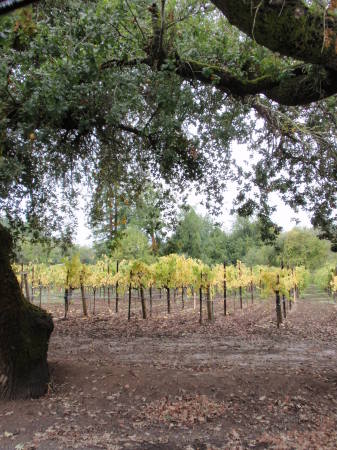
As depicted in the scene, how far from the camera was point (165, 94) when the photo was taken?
5621 mm

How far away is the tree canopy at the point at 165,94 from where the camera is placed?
445 centimetres

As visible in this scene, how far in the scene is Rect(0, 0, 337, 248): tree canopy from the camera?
14.6 feet

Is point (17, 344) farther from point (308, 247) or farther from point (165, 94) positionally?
point (308, 247)

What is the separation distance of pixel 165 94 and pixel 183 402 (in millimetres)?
4217

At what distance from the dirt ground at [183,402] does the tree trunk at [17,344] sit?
0.23 m

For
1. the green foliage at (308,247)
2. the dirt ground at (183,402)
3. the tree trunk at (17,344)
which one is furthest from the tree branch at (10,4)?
the green foliage at (308,247)

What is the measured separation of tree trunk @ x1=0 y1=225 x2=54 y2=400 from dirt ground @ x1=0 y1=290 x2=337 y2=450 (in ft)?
0.76

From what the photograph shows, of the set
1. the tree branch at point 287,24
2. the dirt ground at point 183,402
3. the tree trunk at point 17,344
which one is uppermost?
the tree branch at point 287,24

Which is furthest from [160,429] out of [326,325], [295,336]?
[326,325]

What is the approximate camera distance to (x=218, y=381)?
5781 mm

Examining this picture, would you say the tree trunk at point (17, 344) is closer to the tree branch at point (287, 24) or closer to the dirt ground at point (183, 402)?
the dirt ground at point (183, 402)

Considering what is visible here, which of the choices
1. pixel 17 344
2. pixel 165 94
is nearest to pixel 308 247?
pixel 165 94

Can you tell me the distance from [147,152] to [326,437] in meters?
5.38

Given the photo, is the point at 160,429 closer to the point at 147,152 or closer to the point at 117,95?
the point at 117,95
